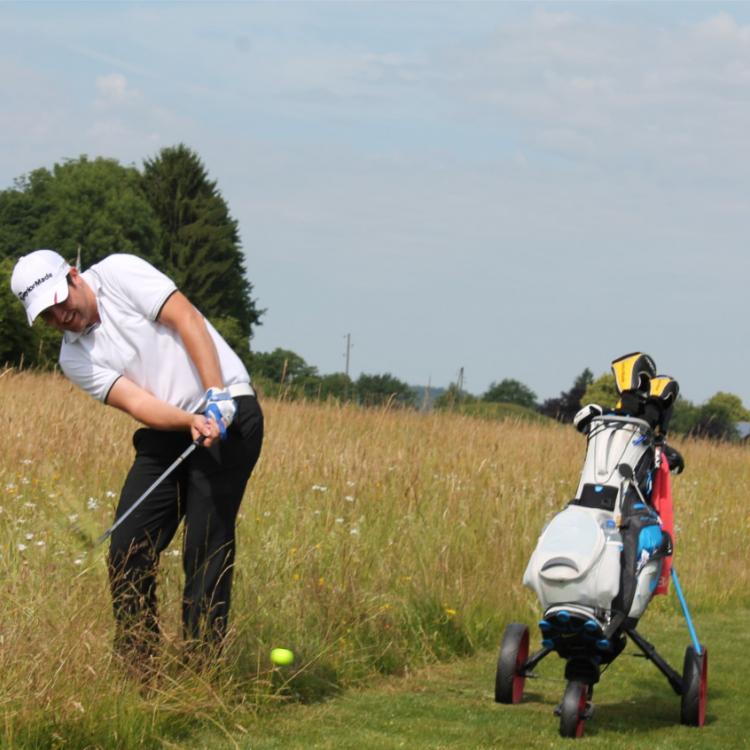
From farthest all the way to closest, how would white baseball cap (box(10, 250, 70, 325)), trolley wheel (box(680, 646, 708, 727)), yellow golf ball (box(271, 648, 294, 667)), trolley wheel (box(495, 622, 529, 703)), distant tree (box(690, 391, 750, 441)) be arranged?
1. distant tree (box(690, 391, 750, 441))
2. trolley wheel (box(495, 622, 529, 703))
3. trolley wheel (box(680, 646, 708, 727))
4. yellow golf ball (box(271, 648, 294, 667))
5. white baseball cap (box(10, 250, 70, 325))

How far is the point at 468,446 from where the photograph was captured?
13086mm

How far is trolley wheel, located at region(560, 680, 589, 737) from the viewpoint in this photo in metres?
6.40

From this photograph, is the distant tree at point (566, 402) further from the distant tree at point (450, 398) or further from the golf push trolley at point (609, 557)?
the golf push trolley at point (609, 557)

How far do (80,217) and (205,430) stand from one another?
69.2 m

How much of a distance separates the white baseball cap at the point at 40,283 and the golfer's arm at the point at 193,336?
45cm

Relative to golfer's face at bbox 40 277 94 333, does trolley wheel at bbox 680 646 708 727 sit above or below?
below

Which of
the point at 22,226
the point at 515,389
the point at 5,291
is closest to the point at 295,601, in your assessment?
the point at 5,291

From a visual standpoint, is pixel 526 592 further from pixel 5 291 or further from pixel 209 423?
pixel 5 291

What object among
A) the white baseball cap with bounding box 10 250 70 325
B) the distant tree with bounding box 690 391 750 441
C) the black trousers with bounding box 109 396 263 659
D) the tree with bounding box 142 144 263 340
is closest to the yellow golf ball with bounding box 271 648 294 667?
the black trousers with bounding box 109 396 263 659

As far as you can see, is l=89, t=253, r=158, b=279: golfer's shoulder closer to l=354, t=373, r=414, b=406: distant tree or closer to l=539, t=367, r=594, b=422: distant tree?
l=354, t=373, r=414, b=406: distant tree

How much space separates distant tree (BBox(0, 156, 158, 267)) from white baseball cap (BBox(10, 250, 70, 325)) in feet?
209

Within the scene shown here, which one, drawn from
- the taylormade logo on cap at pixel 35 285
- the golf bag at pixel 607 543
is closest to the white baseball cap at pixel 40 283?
the taylormade logo on cap at pixel 35 285

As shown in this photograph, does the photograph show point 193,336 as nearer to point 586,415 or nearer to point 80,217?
point 586,415

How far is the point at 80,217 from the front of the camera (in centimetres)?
7312
